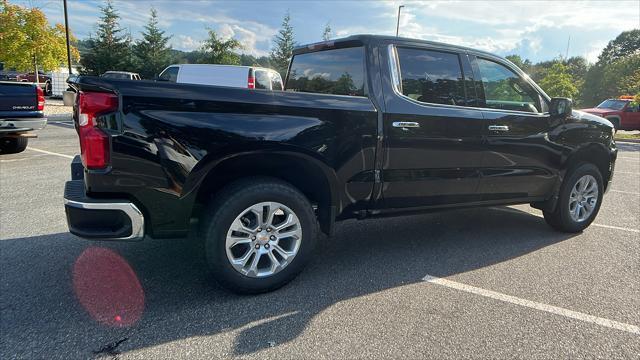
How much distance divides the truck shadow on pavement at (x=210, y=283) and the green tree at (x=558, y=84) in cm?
2375

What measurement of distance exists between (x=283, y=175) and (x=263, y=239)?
1.85 ft

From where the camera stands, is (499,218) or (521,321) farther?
(499,218)

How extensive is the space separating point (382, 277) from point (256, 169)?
137cm

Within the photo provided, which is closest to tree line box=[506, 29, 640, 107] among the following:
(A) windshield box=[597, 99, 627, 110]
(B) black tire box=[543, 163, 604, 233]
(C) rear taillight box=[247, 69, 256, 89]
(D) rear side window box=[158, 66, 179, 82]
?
(A) windshield box=[597, 99, 627, 110]

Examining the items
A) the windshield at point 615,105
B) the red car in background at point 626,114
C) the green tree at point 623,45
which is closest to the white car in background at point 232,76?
the red car in background at point 626,114

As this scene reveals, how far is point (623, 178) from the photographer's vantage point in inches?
355

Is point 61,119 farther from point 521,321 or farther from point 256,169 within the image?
point 521,321

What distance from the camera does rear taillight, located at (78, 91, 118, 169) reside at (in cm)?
258

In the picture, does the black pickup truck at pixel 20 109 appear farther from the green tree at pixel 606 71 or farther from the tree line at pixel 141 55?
the green tree at pixel 606 71

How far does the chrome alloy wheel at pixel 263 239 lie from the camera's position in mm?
2973

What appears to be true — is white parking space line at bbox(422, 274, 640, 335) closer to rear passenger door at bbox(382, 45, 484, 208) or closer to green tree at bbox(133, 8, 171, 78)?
rear passenger door at bbox(382, 45, 484, 208)

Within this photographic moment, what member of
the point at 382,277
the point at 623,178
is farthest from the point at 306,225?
the point at 623,178

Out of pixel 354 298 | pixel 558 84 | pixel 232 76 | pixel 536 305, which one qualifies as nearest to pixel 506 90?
pixel 536 305

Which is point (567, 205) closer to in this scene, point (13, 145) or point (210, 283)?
point (210, 283)
